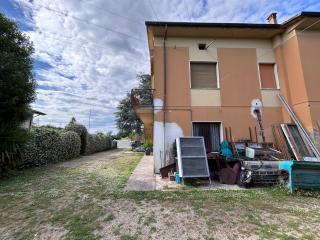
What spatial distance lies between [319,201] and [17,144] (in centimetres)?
1039

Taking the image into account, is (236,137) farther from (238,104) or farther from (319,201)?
(319,201)

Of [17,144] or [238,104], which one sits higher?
[238,104]

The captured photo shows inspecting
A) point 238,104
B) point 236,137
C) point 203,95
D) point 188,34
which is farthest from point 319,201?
point 188,34

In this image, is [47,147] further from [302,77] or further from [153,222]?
[302,77]

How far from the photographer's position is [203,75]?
959 centimetres

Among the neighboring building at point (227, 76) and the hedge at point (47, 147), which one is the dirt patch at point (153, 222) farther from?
the hedge at point (47, 147)

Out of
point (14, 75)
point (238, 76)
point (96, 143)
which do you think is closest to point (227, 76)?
point (238, 76)

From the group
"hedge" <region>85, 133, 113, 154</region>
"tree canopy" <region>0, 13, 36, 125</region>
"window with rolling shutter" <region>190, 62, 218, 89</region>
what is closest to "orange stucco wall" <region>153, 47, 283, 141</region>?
"window with rolling shutter" <region>190, 62, 218, 89</region>

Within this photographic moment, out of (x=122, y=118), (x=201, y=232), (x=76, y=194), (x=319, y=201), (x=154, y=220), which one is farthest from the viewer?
(x=122, y=118)

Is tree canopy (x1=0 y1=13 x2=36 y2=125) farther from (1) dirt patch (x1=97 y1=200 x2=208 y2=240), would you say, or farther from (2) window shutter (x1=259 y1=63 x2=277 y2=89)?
(2) window shutter (x1=259 y1=63 x2=277 y2=89)

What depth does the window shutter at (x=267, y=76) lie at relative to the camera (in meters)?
9.62

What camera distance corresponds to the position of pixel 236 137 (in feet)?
29.4

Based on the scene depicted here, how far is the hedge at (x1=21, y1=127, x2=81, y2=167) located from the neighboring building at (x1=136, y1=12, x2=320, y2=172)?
5.95 metres

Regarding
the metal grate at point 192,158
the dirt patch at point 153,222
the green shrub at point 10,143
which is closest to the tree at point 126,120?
the green shrub at point 10,143
